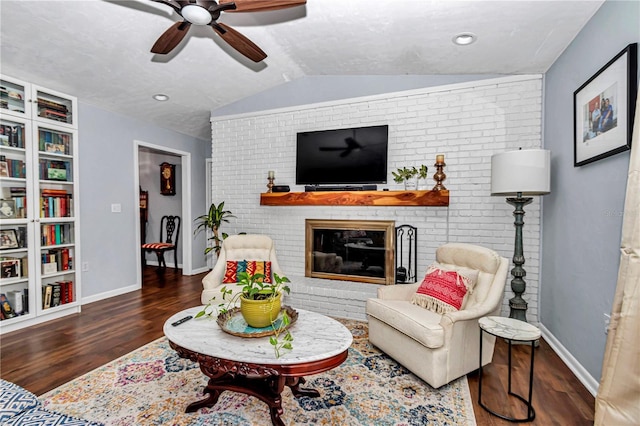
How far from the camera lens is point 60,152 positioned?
3568 millimetres

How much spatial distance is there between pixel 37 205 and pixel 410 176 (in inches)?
149

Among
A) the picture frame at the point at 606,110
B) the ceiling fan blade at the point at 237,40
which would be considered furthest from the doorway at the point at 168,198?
the picture frame at the point at 606,110

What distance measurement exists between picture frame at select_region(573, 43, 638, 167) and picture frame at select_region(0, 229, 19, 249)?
15.7 feet

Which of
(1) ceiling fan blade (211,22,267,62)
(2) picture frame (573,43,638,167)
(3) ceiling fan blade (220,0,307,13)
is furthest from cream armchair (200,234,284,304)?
(2) picture frame (573,43,638,167)

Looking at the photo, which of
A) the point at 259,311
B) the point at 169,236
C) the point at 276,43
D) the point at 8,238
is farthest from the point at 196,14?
the point at 169,236

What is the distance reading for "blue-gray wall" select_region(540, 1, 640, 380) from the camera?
1.90 meters

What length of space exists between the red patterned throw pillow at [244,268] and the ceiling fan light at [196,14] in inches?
89.0

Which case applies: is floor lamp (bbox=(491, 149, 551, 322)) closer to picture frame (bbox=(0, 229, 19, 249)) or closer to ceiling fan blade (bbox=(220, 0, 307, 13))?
ceiling fan blade (bbox=(220, 0, 307, 13))

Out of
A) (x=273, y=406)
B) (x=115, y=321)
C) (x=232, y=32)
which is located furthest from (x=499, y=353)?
(x=115, y=321)

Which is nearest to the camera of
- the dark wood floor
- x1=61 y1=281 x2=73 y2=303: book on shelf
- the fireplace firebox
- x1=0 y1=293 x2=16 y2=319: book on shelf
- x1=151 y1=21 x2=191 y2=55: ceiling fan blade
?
the dark wood floor

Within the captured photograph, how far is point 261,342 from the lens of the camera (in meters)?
1.74

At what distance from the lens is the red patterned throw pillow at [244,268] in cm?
343

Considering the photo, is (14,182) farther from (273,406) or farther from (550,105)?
(550,105)

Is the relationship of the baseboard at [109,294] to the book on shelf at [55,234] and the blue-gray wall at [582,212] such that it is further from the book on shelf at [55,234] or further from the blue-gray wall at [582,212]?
the blue-gray wall at [582,212]
